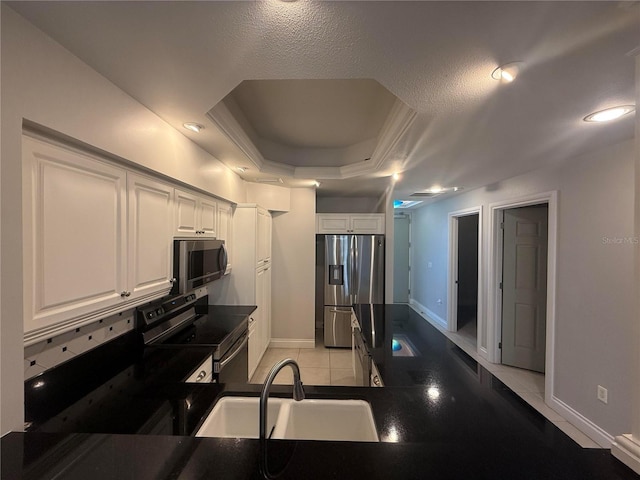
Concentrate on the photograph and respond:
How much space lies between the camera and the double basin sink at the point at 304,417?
1117mm

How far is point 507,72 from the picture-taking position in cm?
109

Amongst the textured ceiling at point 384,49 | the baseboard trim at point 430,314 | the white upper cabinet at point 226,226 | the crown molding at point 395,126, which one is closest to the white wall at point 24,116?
the textured ceiling at point 384,49

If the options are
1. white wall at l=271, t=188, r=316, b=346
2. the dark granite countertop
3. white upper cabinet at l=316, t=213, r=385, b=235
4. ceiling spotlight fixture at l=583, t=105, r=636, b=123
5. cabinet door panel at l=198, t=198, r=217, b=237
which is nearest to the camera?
the dark granite countertop

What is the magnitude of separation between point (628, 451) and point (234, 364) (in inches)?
84.7

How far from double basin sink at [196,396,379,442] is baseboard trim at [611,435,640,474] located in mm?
739

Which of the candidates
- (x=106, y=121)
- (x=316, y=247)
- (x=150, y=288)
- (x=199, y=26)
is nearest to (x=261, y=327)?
(x=316, y=247)

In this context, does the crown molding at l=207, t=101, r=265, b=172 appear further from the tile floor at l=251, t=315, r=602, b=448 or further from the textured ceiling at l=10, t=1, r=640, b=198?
the tile floor at l=251, t=315, r=602, b=448

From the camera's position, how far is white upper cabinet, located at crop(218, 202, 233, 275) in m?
2.66

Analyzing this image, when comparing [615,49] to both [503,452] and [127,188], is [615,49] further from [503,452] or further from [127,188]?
[127,188]

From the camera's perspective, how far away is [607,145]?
78.8 inches

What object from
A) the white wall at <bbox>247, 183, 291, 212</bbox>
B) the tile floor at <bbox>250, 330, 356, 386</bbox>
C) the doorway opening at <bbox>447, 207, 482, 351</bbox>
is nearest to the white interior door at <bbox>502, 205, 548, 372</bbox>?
the doorway opening at <bbox>447, 207, 482, 351</bbox>

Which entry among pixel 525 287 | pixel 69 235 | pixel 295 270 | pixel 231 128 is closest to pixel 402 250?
pixel 525 287

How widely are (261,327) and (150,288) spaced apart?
1.81 meters

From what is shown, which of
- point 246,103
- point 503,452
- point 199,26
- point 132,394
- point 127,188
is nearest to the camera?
point 503,452
